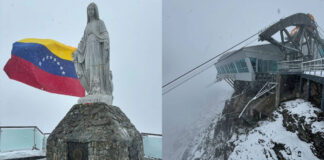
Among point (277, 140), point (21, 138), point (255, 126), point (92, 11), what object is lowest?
point (21, 138)

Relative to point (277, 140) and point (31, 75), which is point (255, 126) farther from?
point (31, 75)

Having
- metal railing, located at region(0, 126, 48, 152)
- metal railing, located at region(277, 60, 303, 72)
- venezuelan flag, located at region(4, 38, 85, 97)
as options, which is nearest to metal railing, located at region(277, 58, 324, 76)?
metal railing, located at region(277, 60, 303, 72)

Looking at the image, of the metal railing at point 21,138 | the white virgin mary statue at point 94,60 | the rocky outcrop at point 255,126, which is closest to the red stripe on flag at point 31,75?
the metal railing at point 21,138

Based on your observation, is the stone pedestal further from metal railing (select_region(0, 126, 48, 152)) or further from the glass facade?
metal railing (select_region(0, 126, 48, 152))

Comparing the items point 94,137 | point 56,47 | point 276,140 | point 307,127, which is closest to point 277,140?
point 276,140

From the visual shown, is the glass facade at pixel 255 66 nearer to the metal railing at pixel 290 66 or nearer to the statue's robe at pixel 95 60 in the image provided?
the metal railing at pixel 290 66

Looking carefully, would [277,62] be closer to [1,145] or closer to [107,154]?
[107,154]

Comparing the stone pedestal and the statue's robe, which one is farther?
the statue's robe
